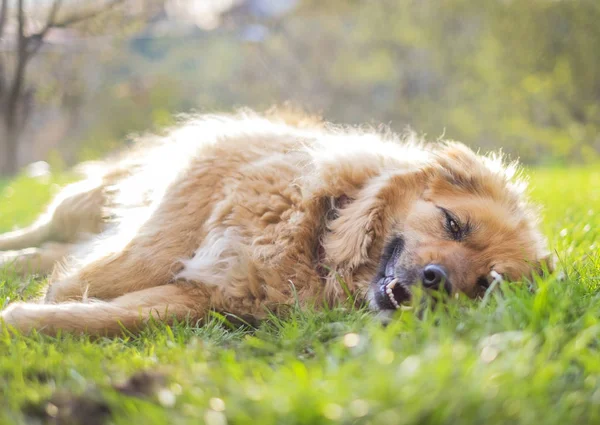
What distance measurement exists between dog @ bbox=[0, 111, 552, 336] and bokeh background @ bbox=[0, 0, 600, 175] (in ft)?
45.0

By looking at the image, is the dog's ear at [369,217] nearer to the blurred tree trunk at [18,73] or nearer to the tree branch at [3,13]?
the blurred tree trunk at [18,73]

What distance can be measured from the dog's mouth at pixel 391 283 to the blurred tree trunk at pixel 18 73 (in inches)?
262

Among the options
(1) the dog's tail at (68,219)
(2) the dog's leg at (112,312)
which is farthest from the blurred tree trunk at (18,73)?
(2) the dog's leg at (112,312)

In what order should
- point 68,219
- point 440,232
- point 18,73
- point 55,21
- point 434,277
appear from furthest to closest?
1. point 18,73
2. point 55,21
3. point 68,219
4. point 440,232
5. point 434,277

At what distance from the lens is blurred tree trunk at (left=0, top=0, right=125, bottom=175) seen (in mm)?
8180

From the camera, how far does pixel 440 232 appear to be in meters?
3.04

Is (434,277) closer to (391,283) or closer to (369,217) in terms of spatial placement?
(391,283)

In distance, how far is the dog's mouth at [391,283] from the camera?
2.87 m

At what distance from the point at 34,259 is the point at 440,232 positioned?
2.89 metres

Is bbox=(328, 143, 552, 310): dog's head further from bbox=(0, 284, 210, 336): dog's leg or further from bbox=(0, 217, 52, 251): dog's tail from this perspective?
bbox=(0, 217, 52, 251): dog's tail

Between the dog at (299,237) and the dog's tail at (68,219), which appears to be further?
the dog's tail at (68,219)

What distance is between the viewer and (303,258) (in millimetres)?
3160

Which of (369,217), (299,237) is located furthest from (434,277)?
(299,237)

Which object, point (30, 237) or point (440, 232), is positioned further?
point (30, 237)
